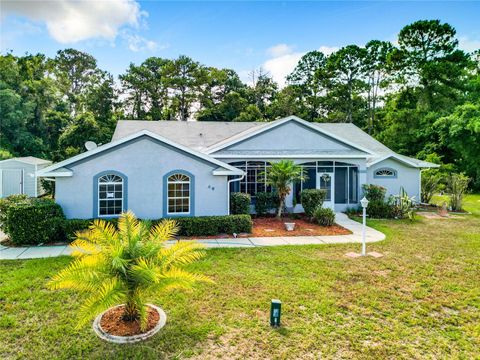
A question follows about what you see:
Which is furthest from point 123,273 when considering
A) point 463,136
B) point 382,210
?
point 463,136

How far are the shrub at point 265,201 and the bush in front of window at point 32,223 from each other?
359 inches

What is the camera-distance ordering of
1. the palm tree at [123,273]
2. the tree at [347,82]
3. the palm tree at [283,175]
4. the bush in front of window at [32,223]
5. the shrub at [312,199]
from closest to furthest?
1. the palm tree at [123,273]
2. the bush in front of window at [32,223]
3. the palm tree at [283,175]
4. the shrub at [312,199]
5. the tree at [347,82]

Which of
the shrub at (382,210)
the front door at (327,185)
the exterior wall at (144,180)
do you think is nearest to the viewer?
the exterior wall at (144,180)

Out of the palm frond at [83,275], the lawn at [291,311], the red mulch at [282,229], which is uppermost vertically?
the palm frond at [83,275]

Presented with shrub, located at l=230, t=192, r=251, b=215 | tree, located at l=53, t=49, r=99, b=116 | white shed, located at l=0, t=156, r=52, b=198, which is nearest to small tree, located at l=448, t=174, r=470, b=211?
shrub, located at l=230, t=192, r=251, b=215

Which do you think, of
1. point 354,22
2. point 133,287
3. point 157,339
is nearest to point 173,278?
point 133,287

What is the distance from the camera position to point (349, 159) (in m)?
18.0

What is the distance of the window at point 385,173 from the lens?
19797mm

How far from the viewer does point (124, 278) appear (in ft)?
16.3

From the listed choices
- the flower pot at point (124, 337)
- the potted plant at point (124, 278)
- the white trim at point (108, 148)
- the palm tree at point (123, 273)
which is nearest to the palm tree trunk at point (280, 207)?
the white trim at point (108, 148)

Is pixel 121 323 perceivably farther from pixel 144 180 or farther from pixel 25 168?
pixel 25 168

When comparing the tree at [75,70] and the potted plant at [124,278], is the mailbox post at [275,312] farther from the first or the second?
the tree at [75,70]

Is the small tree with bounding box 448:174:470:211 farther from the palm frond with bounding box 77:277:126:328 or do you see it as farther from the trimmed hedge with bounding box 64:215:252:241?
the palm frond with bounding box 77:277:126:328

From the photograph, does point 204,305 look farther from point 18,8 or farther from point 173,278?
point 18,8
